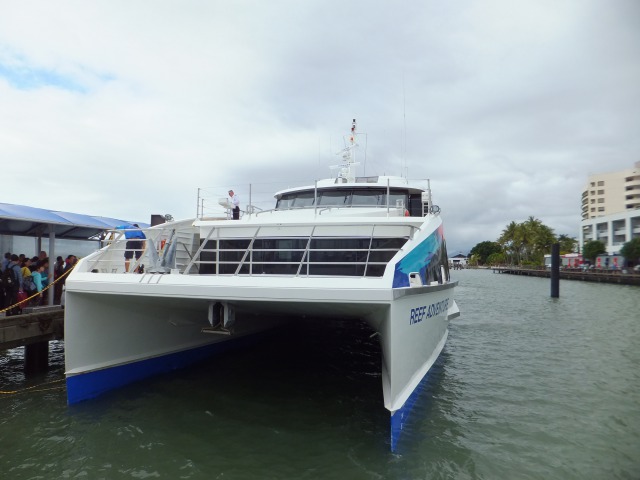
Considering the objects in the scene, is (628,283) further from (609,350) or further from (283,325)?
(283,325)

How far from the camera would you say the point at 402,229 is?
671cm

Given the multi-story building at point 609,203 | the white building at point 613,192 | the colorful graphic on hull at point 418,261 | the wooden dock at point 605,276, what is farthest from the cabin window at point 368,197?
the white building at point 613,192

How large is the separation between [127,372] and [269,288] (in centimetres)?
368

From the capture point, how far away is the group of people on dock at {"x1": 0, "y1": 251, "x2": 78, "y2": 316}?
7957 millimetres

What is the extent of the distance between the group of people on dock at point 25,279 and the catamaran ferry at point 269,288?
6.48 feet

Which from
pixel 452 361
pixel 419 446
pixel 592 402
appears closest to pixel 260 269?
pixel 419 446

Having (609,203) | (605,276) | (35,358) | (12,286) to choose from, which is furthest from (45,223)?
(609,203)

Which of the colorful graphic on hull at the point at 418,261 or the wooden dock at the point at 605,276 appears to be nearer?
the colorful graphic on hull at the point at 418,261

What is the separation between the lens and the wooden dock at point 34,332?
23.6ft

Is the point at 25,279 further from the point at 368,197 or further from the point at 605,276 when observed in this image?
the point at 605,276

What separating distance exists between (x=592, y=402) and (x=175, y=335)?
7.37m

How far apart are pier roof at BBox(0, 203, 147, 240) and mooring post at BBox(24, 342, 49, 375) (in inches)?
100

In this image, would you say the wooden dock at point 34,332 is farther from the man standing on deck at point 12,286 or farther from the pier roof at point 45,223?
the pier roof at point 45,223

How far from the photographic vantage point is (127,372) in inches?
279
